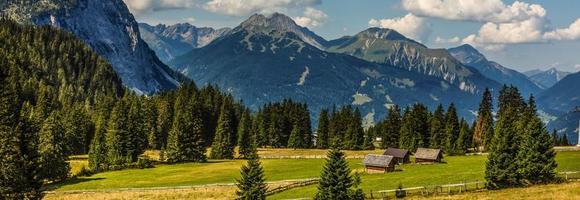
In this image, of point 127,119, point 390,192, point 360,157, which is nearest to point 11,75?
point 127,119

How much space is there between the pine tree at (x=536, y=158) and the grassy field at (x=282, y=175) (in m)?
8.22

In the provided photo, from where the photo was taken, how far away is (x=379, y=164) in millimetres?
99875

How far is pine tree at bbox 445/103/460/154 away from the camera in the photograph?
130238mm

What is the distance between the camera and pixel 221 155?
130000mm

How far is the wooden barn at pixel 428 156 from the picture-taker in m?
110

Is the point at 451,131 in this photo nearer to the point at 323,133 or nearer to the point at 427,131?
the point at 427,131

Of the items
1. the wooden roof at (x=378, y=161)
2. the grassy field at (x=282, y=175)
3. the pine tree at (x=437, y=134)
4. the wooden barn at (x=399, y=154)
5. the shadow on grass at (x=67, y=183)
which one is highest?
the pine tree at (x=437, y=134)

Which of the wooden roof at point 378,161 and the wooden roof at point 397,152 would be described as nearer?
the wooden roof at point 378,161

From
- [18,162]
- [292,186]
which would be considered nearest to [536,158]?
[292,186]

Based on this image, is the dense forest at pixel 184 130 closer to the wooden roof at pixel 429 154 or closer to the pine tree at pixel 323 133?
the pine tree at pixel 323 133

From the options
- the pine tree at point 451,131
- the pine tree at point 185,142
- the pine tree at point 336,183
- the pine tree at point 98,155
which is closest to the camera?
the pine tree at point 336,183

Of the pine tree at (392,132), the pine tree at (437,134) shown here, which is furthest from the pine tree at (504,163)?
the pine tree at (392,132)

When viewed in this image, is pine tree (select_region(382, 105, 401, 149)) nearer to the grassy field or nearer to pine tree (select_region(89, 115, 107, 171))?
the grassy field

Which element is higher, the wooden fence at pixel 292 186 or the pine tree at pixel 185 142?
the pine tree at pixel 185 142
